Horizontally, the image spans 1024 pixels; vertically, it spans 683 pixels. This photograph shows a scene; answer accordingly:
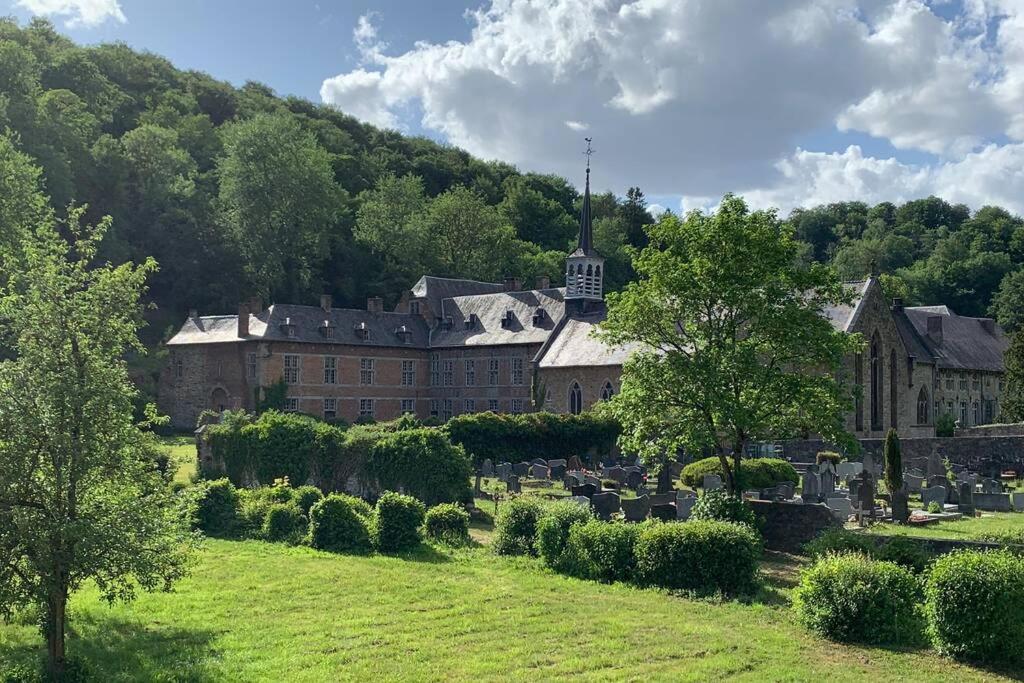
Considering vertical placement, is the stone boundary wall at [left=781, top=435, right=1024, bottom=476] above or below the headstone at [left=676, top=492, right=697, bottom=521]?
above

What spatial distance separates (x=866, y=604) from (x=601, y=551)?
17.6ft

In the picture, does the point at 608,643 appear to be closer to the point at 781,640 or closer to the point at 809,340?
the point at 781,640

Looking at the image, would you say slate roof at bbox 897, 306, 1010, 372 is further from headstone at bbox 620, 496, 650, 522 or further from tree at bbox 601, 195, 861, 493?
headstone at bbox 620, 496, 650, 522

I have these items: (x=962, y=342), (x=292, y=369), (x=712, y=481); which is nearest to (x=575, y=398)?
(x=292, y=369)

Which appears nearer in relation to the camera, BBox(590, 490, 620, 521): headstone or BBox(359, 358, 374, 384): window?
BBox(590, 490, 620, 521): headstone

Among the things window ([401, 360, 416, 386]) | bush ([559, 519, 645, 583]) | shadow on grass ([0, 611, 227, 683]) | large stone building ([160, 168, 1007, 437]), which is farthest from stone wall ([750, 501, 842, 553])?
window ([401, 360, 416, 386])

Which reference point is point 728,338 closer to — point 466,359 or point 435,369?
point 466,359

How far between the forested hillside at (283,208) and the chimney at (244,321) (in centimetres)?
1326

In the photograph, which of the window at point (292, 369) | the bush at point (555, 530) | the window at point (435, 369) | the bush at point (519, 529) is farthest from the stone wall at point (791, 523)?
the window at point (435, 369)

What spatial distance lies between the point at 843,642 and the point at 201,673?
8665 millimetres

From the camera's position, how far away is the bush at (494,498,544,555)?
63.8ft

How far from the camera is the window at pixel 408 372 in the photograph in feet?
194

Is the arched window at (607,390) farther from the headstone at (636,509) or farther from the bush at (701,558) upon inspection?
the bush at (701,558)

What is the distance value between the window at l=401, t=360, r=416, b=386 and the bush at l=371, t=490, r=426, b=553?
1519 inches
